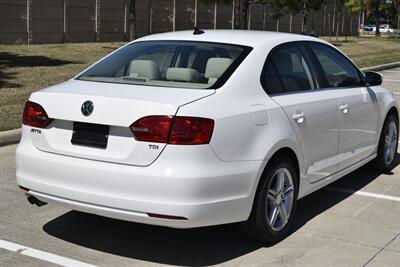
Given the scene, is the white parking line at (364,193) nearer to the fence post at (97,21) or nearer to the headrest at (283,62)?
the headrest at (283,62)

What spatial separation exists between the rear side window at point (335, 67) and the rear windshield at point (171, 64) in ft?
3.90

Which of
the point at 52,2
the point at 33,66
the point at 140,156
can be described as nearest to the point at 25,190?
the point at 140,156

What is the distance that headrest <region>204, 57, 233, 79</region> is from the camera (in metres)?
4.70

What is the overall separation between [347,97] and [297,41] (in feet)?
2.67

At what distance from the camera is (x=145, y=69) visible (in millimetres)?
4996

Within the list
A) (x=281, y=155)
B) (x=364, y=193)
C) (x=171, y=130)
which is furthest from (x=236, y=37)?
(x=364, y=193)

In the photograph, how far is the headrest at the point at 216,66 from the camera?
470cm

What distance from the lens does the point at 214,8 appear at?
121ft

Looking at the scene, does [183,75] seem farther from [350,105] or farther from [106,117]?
[350,105]

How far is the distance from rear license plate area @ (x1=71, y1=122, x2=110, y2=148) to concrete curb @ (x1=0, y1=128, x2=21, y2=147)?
389 centimetres

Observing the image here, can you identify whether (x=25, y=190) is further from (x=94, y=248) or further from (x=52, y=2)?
(x=52, y=2)

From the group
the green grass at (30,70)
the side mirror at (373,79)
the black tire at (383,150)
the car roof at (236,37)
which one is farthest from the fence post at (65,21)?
the car roof at (236,37)

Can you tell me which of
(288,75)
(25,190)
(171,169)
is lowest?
(25,190)

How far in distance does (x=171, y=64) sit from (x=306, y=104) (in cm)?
119
